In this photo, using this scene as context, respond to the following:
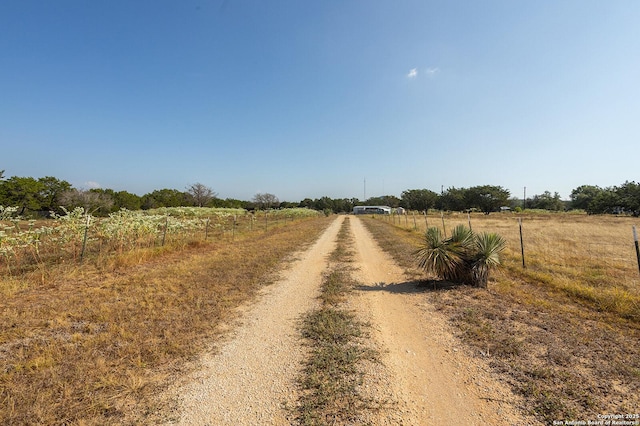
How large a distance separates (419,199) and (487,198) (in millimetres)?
21015

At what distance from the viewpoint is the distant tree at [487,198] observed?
2773 inches

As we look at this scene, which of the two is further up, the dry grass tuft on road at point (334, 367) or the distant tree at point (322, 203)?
the distant tree at point (322, 203)

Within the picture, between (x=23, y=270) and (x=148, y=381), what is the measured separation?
28.9 feet

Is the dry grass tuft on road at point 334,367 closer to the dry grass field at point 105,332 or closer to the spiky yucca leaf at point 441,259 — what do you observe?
the dry grass field at point 105,332

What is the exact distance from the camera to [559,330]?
4.54 metres

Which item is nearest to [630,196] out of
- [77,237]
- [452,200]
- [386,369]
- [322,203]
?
[452,200]

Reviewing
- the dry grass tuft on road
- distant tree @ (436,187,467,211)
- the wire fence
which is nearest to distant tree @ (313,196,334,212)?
distant tree @ (436,187,467,211)

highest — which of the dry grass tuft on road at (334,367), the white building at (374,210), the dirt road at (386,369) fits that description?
the white building at (374,210)

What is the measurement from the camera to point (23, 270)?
326 inches

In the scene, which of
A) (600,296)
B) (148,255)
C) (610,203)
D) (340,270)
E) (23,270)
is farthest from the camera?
(610,203)

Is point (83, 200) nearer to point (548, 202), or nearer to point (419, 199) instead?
point (419, 199)

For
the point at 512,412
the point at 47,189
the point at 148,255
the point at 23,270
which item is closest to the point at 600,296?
the point at 512,412

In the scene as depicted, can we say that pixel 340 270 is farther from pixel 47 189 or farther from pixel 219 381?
pixel 47 189

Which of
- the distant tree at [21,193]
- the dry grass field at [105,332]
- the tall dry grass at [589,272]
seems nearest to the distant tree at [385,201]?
the tall dry grass at [589,272]
